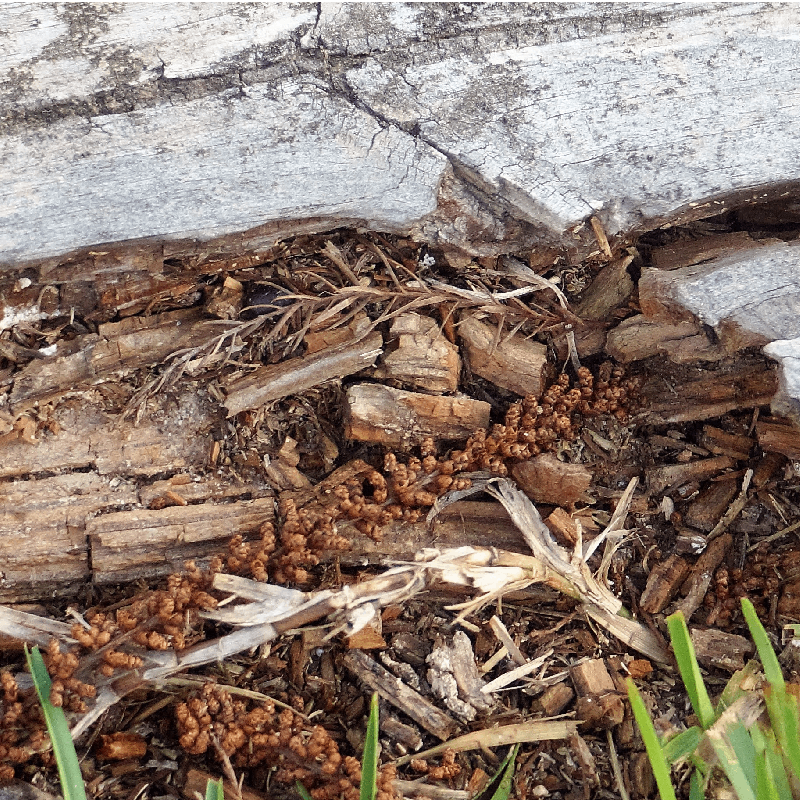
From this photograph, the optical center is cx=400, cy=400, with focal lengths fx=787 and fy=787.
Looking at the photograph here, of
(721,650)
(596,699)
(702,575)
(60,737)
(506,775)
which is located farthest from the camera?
(702,575)

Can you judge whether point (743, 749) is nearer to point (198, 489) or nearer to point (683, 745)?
point (683, 745)

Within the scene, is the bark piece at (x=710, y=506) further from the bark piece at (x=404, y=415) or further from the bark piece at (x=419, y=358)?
the bark piece at (x=419, y=358)

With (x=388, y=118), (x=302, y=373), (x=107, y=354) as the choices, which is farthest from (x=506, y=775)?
(x=388, y=118)

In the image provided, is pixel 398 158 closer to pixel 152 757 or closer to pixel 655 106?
pixel 655 106

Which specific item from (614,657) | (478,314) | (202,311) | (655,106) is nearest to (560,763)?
(614,657)

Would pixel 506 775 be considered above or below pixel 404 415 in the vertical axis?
below

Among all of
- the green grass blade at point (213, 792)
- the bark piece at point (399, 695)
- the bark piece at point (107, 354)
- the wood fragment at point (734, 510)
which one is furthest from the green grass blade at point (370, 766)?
the wood fragment at point (734, 510)

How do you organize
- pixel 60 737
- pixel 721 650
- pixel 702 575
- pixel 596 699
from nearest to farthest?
pixel 60 737 < pixel 596 699 < pixel 721 650 < pixel 702 575

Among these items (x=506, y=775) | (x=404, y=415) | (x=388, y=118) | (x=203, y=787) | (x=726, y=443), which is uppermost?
(x=388, y=118)

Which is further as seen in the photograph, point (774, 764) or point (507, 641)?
point (507, 641)
